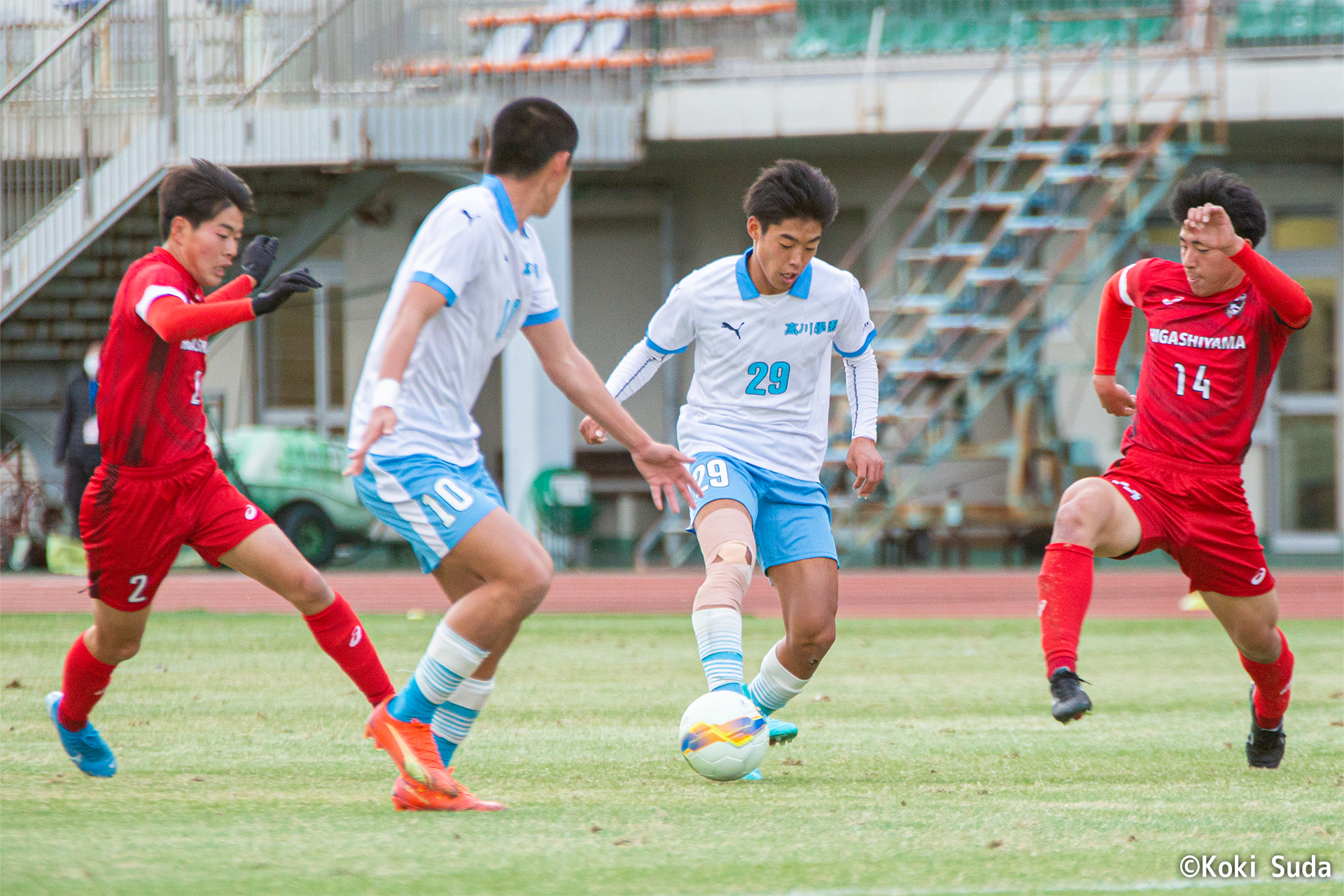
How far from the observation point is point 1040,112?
18.6 m

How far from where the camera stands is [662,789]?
16.7 feet

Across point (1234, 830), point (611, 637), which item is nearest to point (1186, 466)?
point (1234, 830)

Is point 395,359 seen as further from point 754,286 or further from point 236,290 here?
point 754,286

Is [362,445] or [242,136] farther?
[242,136]

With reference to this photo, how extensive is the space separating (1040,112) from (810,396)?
13821 mm

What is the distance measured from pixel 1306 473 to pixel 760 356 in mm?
16965

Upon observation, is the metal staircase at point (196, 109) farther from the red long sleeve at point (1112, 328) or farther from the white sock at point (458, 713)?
the white sock at point (458, 713)

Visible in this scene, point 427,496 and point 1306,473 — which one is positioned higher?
point 427,496

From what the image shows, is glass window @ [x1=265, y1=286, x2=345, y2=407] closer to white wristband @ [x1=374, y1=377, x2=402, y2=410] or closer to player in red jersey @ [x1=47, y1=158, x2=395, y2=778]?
player in red jersey @ [x1=47, y1=158, x2=395, y2=778]

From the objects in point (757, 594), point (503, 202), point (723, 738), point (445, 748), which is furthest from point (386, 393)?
point (757, 594)

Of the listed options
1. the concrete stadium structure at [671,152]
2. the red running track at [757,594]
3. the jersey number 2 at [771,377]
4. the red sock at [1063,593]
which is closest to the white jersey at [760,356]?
the jersey number 2 at [771,377]

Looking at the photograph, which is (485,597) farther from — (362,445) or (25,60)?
(25,60)

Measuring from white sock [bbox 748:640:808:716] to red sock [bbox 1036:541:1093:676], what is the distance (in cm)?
97

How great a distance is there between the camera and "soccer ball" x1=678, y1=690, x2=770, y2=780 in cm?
498
